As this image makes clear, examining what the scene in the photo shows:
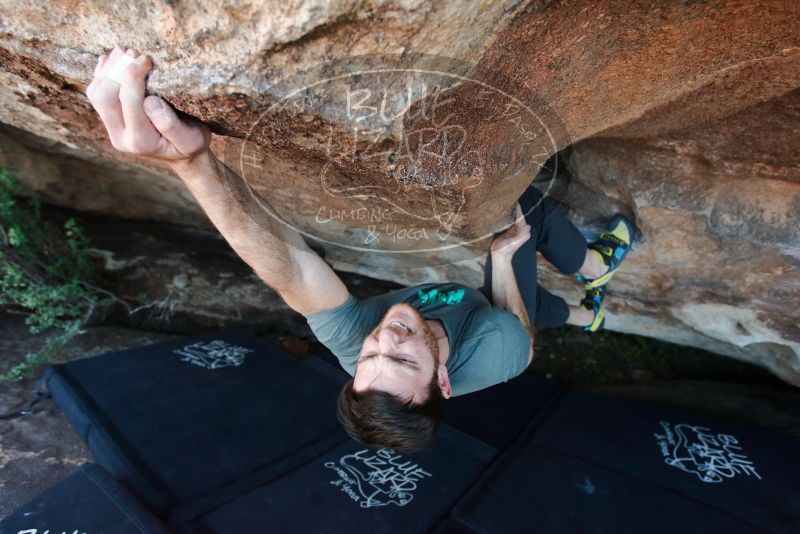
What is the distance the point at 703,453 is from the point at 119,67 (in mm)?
2433

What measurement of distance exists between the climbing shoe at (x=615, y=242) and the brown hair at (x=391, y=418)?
0.96 m

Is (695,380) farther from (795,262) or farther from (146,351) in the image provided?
(146,351)

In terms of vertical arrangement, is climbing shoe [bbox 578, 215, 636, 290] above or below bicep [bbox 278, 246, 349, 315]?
below

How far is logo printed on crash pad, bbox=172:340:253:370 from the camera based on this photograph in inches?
98.3

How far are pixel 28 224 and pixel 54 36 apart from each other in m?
1.93

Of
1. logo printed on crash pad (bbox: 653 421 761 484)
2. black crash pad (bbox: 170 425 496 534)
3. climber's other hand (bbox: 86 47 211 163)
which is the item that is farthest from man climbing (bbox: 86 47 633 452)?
logo printed on crash pad (bbox: 653 421 761 484)

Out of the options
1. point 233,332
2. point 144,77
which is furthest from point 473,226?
point 233,332

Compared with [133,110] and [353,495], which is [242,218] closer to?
[133,110]

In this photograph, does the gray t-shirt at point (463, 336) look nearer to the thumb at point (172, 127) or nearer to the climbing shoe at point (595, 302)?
the thumb at point (172, 127)

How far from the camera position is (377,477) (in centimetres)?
204

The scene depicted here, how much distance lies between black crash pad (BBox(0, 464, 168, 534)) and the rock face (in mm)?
1087
